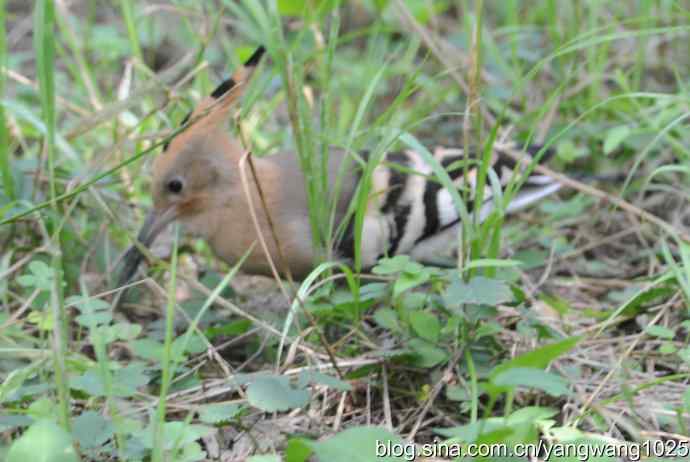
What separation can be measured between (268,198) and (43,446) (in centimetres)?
133

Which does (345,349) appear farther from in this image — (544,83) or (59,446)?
(544,83)

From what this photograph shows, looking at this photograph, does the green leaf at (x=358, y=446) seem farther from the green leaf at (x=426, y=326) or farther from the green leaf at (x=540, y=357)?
the green leaf at (x=426, y=326)

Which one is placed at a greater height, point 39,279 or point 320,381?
point 39,279

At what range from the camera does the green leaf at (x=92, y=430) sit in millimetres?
1643

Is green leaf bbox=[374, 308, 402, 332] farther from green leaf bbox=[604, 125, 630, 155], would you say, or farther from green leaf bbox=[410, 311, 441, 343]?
green leaf bbox=[604, 125, 630, 155]

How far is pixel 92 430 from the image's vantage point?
1.67 m

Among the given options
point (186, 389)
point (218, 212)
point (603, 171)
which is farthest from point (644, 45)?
point (186, 389)

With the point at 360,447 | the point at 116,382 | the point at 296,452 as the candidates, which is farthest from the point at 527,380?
the point at 116,382

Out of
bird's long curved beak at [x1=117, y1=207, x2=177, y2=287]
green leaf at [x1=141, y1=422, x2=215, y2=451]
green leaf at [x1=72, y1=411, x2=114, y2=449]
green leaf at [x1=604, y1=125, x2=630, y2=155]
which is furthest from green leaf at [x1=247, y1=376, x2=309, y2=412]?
green leaf at [x1=604, y1=125, x2=630, y2=155]

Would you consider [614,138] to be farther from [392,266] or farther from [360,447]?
[360,447]

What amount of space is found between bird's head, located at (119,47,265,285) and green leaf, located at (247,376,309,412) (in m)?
0.98

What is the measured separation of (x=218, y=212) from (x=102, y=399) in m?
0.86

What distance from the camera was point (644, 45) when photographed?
→ 10.4 ft

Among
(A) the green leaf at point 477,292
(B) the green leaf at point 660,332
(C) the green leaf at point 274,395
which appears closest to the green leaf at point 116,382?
(C) the green leaf at point 274,395
